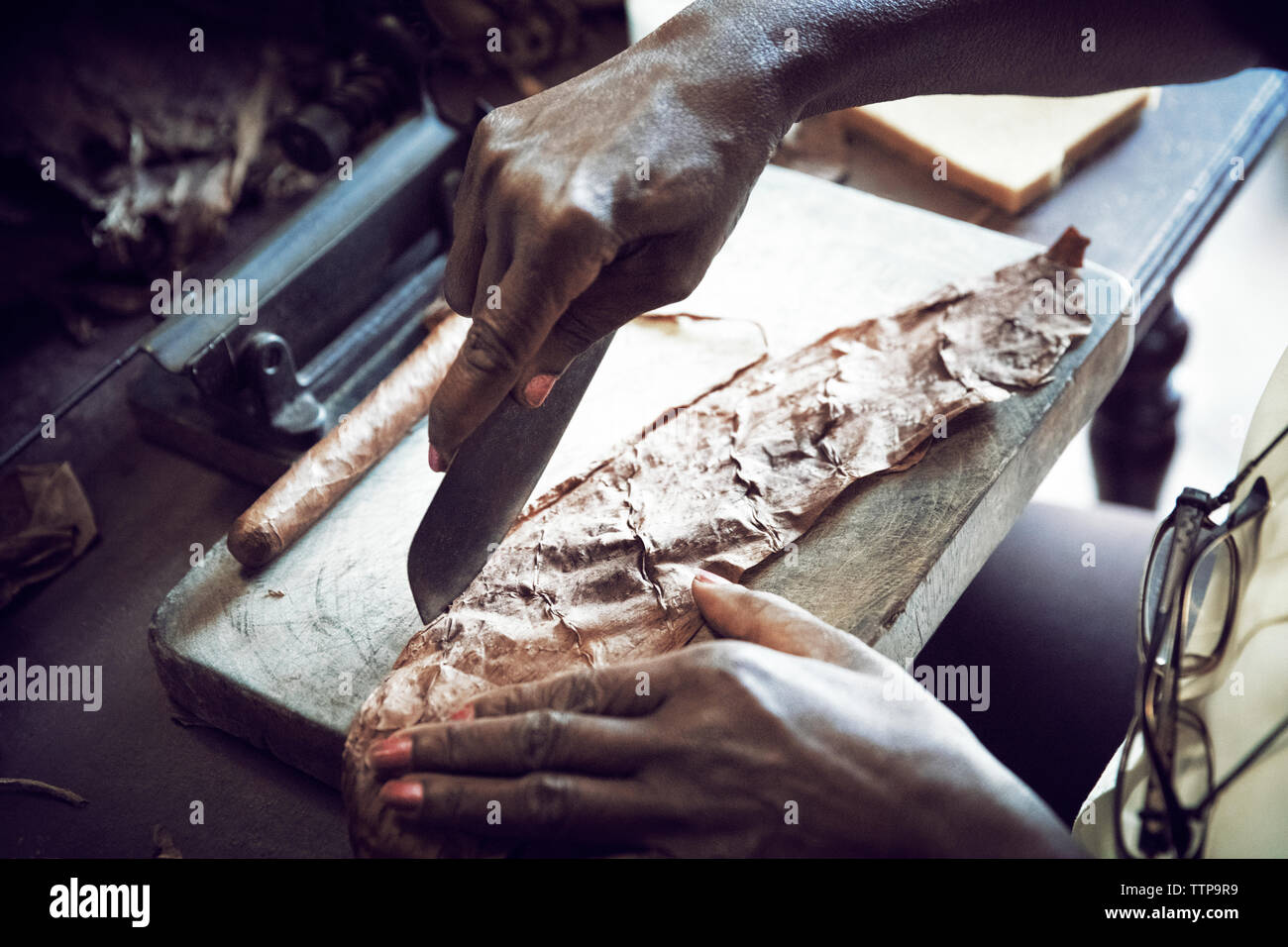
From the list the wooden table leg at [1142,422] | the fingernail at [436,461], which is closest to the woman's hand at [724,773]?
the fingernail at [436,461]

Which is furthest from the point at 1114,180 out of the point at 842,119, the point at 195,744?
the point at 195,744

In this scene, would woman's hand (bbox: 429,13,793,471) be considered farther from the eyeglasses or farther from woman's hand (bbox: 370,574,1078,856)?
the eyeglasses

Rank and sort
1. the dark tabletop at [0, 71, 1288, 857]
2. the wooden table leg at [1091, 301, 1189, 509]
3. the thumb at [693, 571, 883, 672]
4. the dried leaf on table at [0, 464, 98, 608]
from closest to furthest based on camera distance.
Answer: the thumb at [693, 571, 883, 672]
the dark tabletop at [0, 71, 1288, 857]
the dried leaf on table at [0, 464, 98, 608]
the wooden table leg at [1091, 301, 1189, 509]

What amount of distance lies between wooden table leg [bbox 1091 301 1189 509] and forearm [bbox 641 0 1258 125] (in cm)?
52

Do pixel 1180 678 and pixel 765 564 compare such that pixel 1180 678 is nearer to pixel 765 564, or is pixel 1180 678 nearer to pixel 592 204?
pixel 765 564

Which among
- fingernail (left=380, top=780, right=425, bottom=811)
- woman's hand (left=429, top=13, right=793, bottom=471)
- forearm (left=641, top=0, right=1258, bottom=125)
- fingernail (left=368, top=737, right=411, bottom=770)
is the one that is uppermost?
forearm (left=641, top=0, right=1258, bottom=125)

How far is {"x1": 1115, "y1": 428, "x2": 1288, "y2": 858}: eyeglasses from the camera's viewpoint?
769 mm

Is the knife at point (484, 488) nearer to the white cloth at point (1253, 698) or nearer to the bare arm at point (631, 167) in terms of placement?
the bare arm at point (631, 167)

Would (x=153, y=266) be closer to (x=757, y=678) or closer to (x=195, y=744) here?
(x=195, y=744)

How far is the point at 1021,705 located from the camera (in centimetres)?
114

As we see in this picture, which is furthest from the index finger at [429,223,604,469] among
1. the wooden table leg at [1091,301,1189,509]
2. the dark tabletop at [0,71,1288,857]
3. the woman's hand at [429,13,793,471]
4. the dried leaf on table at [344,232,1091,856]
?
the wooden table leg at [1091,301,1189,509]

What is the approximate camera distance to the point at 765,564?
1.02 metres

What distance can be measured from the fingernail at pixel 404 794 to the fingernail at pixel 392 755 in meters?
0.02
